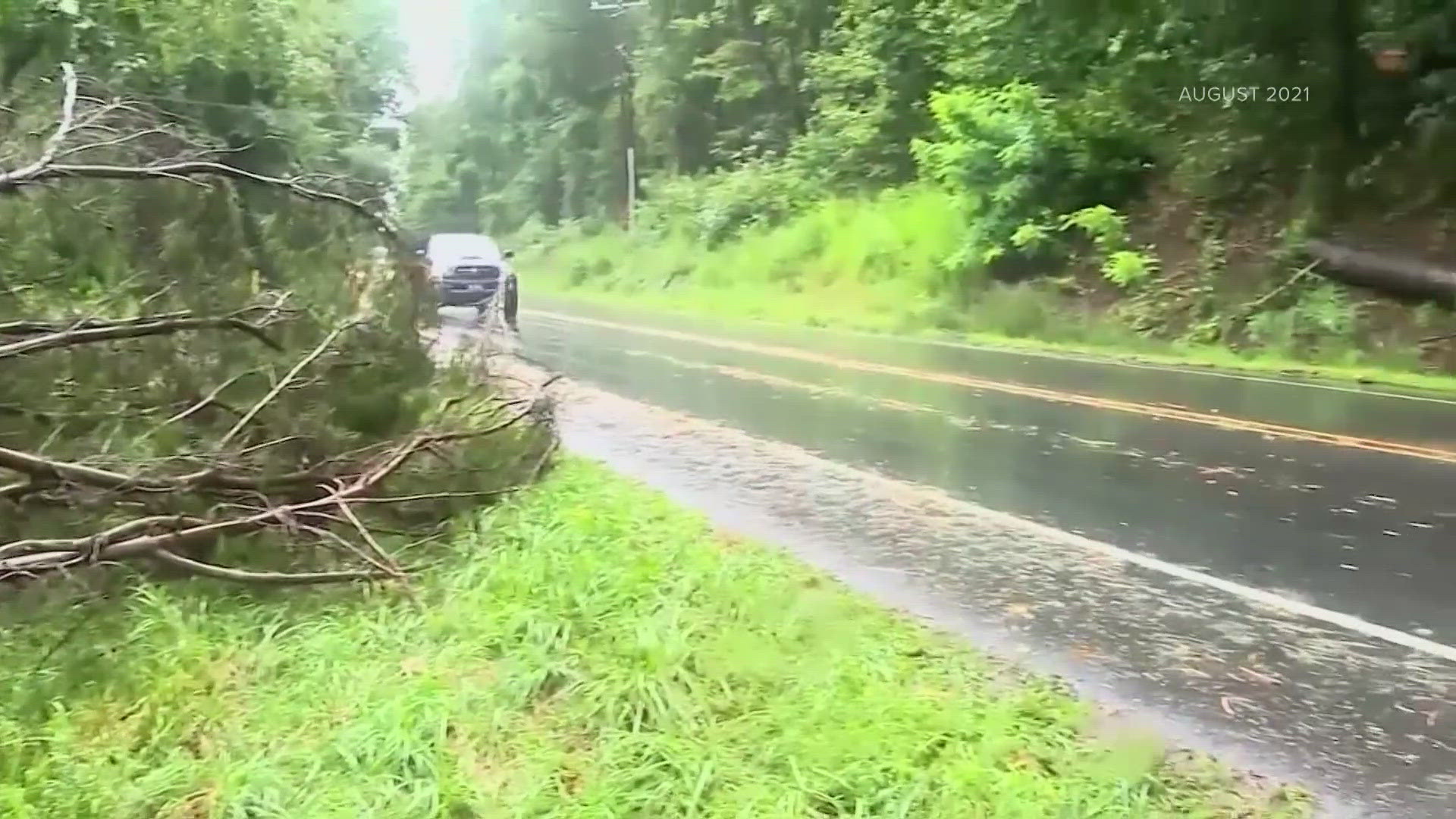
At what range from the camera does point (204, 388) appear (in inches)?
270

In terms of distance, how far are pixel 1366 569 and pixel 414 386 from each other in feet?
16.5

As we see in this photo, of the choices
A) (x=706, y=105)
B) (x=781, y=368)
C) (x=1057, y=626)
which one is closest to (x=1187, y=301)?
(x=781, y=368)

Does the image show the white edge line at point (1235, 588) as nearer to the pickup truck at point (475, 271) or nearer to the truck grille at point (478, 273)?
the pickup truck at point (475, 271)

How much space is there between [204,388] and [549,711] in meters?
3.28

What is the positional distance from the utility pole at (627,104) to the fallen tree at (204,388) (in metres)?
29.3

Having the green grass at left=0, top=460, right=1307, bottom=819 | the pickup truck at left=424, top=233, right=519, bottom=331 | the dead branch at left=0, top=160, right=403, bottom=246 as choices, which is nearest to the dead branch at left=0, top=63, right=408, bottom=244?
the dead branch at left=0, top=160, right=403, bottom=246

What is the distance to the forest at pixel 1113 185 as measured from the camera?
14.7m

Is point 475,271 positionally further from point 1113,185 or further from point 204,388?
point 204,388

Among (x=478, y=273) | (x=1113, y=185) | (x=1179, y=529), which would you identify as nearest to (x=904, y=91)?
(x=1113, y=185)

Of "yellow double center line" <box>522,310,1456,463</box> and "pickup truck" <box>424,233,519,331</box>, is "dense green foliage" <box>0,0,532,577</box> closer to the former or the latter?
"yellow double center line" <box>522,310,1456,463</box>

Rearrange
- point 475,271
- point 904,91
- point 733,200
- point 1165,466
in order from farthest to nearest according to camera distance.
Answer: point 733,200
point 904,91
point 475,271
point 1165,466

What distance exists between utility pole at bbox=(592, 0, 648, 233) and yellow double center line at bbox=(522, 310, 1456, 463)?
68.1ft

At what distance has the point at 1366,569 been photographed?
617cm

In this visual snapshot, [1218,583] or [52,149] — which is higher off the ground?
[52,149]
